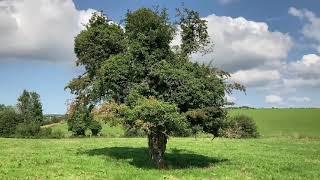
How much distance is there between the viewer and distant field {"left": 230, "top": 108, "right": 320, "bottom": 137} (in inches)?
4532

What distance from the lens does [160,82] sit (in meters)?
37.2

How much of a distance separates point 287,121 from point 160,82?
340ft

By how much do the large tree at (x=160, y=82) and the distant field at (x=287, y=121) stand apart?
67.0 meters

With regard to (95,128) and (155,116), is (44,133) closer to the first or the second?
(95,128)

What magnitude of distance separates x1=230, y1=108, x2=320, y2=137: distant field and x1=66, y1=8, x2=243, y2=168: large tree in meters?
67.0

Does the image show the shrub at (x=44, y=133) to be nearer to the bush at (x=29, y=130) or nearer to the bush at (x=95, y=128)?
the bush at (x=29, y=130)

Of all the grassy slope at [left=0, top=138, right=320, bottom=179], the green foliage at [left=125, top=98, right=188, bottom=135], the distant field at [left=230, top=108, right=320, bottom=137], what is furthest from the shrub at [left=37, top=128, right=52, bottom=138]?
the green foliage at [left=125, top=98, right=188, bottom=135]

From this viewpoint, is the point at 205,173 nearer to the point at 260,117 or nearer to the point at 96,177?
the point at 96,177

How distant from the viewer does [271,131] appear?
117500mm

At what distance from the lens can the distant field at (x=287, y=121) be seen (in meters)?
115

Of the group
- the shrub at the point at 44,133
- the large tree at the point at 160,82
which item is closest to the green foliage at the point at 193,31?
the large tree at the point at 160,82

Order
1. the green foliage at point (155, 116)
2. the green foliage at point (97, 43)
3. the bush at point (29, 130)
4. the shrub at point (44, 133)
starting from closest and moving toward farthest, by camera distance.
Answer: the green foliage at point (155, 116)
the green foliage at point (97, 43)
the shrub at point (44, 133)
the bush at point (29, 130)

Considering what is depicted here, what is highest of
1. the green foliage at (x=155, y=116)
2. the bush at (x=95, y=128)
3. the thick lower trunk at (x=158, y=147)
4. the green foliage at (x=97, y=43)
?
the green foliage at (x=97, y=43)

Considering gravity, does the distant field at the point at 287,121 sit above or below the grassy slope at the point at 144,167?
above
